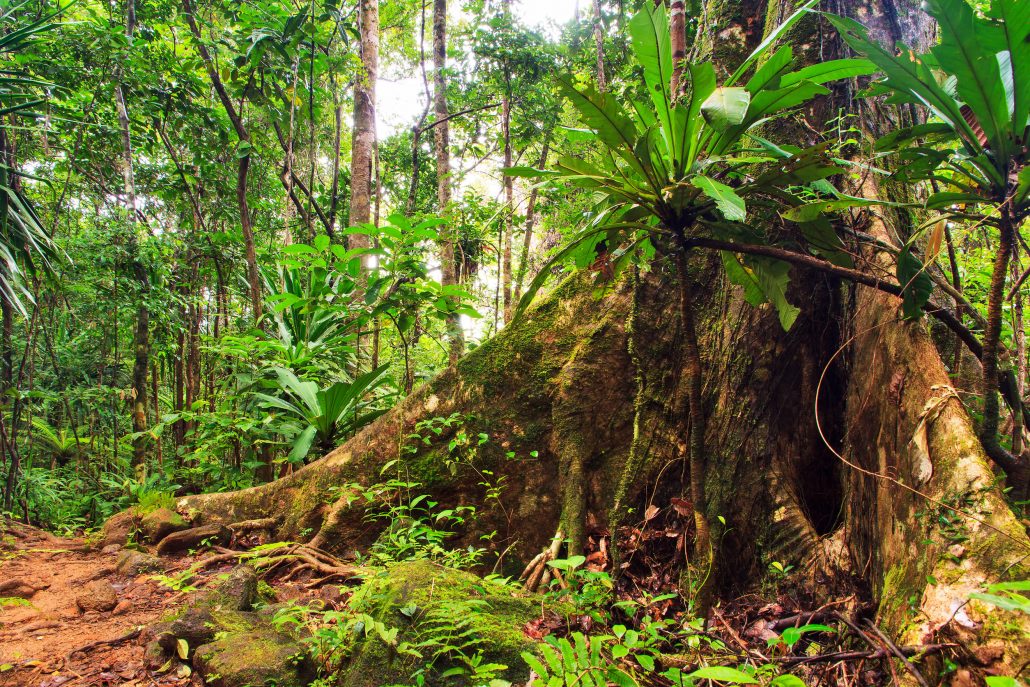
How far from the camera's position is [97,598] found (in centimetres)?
296

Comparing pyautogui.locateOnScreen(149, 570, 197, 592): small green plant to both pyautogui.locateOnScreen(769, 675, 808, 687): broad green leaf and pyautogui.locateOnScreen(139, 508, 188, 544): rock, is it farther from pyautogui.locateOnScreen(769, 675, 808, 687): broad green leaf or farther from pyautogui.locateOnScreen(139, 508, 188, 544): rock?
→ pyautogui.locateOnScreen(769, 675, 808, 687): broad green leaf

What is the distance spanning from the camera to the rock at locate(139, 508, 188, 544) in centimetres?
390

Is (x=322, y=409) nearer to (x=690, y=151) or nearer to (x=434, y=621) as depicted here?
(x=434, y=621)

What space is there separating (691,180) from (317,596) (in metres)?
2.77

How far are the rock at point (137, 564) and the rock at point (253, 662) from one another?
1671mm

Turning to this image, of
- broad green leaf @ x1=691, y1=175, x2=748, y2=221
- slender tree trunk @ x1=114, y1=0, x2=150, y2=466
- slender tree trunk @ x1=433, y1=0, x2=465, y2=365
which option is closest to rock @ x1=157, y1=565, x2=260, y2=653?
broad green leaf @ x1=691, y1=175, x2=748, y2=221

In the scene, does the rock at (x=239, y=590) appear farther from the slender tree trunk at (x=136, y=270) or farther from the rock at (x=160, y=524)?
the slender tree trunk at (x=136, y=270)

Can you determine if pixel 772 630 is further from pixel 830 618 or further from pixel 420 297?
pixel 420 297

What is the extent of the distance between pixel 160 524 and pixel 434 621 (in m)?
3.10

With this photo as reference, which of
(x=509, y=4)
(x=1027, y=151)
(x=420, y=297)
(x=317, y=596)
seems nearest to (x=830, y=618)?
(x=1027, y=151)

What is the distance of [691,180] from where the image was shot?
1721 millimetres

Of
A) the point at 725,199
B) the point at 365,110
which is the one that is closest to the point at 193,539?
the point at 725,199

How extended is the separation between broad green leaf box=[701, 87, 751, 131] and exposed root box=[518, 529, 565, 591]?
2212mm

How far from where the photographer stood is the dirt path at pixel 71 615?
7.15ft
